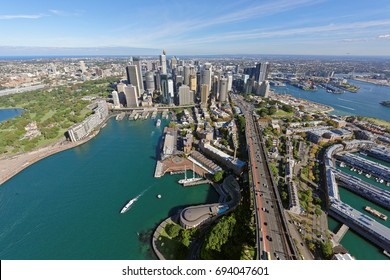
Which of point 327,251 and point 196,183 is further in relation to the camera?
point 196,183

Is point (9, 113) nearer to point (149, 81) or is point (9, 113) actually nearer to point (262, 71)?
point (149, 81)

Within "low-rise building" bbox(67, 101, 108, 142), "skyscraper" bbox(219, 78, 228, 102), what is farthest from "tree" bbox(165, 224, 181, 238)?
"skyscraper" bbox(219, 78, 228, 102)

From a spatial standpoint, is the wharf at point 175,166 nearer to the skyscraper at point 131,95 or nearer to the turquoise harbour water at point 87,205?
the turquoise harbour water at point 87,205

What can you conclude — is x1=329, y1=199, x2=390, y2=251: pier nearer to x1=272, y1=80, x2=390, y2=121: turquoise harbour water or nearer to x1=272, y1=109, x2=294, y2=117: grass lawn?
x1=272, y1=109, x2=294, y2=117: grass lawn

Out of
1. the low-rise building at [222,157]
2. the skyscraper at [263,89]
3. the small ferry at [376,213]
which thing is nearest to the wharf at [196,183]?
the low-rise building at [222,157]

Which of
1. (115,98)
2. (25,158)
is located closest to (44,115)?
(115,98)

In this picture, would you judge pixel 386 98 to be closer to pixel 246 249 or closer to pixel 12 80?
pixel 246 249

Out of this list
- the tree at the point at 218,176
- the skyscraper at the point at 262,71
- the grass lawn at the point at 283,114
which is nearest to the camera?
the tree at the point at 218,176
